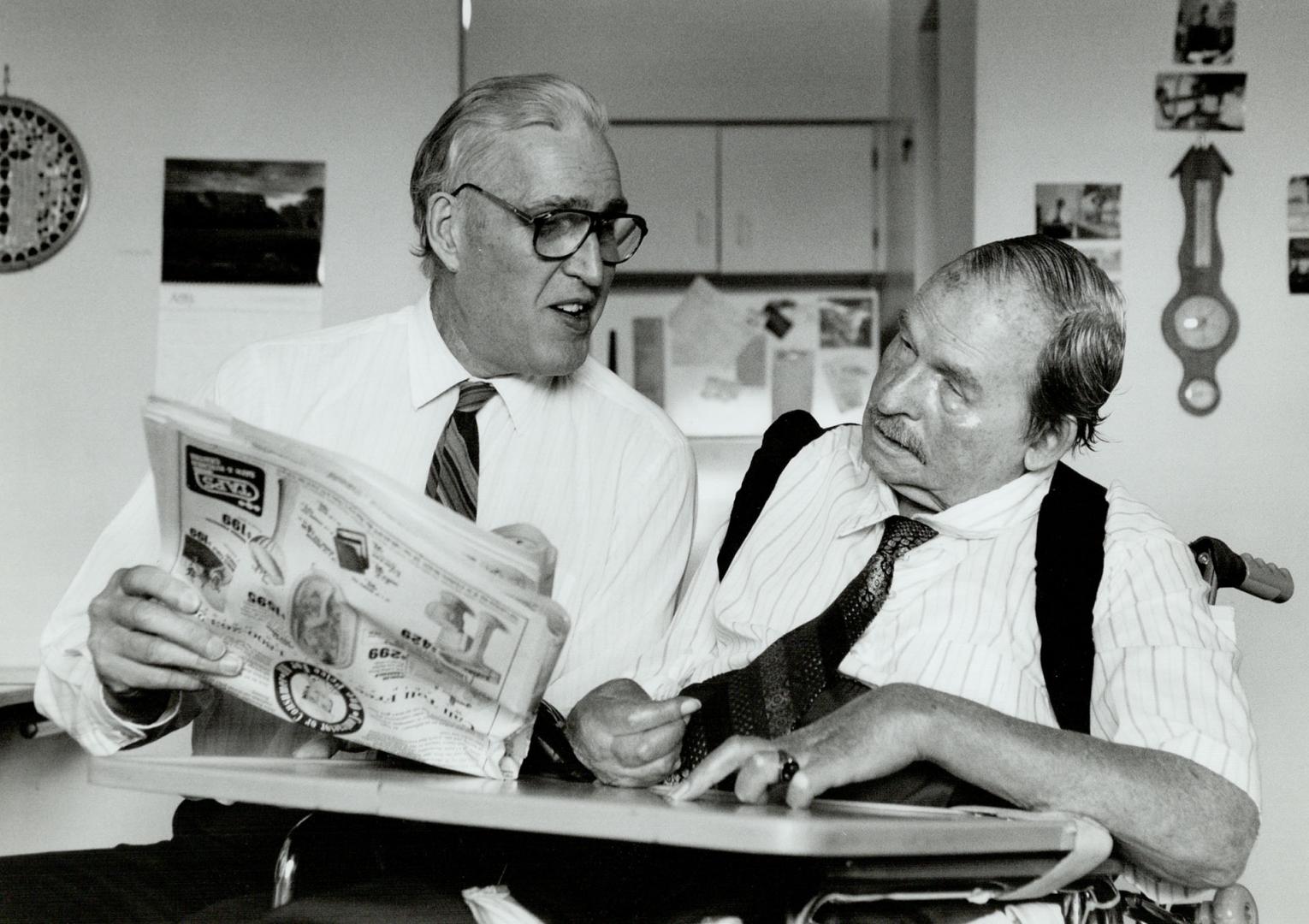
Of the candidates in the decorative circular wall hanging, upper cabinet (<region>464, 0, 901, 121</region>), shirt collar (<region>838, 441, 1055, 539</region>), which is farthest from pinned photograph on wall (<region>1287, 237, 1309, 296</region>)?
the decorative circular wall hanging

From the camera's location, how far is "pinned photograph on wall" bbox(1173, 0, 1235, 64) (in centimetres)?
302

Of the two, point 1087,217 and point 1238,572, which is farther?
point 1087,217

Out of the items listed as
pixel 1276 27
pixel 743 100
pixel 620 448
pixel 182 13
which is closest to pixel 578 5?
pixel 743 100

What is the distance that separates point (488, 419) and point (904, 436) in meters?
0.61

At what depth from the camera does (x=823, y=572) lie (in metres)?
1.63

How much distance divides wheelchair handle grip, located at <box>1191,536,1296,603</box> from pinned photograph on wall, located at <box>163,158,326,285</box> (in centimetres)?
211

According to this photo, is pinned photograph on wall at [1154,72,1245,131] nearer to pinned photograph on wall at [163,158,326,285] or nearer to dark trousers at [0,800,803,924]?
pinned photograph on wall at [163,158,326,285]

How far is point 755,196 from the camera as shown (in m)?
5.04

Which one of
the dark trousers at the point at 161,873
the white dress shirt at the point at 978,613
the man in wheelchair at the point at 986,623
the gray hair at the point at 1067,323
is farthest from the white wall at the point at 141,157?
the gray hair at the point at 1067,323

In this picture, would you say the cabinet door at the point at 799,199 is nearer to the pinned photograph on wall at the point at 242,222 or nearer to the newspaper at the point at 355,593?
the pinned photograph on wall at the point at 242,222

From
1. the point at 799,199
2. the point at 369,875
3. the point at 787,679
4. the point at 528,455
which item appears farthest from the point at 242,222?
the point at 799,199

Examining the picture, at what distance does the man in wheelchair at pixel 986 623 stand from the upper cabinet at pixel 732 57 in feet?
11.7

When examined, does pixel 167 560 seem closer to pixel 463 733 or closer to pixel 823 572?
pixel 463 733

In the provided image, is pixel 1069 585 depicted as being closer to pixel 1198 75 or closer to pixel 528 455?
pixel 528 455
